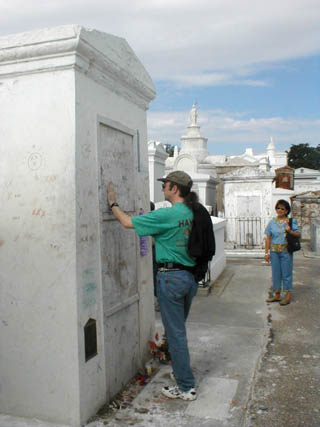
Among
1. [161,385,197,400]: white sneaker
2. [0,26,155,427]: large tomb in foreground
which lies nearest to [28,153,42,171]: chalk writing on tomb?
[0,26,155,427]: large tomb in foreground

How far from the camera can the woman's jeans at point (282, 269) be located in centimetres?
659

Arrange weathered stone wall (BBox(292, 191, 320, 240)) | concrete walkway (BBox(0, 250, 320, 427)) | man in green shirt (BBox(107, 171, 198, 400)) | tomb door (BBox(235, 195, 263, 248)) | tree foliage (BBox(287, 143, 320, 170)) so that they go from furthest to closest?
1. tree foliage (BBox(287, 143, 320, 170))
2. weathered stone wall (BBox(292, 191, 320, 240))
3. tomb door (BBox(235, 195, 263, 248))
4. man in green shirt (BBox(107, 171, 198, 400))
5. concrete walkway (BBox(0, 250, 320, 427))

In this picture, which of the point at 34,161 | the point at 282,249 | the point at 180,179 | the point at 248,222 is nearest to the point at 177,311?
the point at 180,179

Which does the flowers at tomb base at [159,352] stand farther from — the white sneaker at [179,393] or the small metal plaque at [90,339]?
the small metal plaque at [90,339]

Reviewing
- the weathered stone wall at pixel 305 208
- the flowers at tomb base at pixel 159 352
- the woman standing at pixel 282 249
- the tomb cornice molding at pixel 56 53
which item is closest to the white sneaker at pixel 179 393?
the flowers at tomb base at pixel 159 352

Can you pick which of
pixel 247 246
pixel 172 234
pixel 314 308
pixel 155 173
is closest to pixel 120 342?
pixel 172 234

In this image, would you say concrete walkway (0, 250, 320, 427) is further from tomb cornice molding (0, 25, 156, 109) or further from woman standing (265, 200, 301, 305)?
tomb cornice molding (0, 25, 156, 109)

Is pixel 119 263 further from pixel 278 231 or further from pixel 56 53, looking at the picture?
pixel 278 231

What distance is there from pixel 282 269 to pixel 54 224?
4563mm

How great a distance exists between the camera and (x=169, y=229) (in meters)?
3.25

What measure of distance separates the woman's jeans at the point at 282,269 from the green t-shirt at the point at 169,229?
3.63m

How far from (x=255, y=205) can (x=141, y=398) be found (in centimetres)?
1088

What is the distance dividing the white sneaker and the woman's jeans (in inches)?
141

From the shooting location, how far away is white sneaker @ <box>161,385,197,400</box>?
11.1ft
